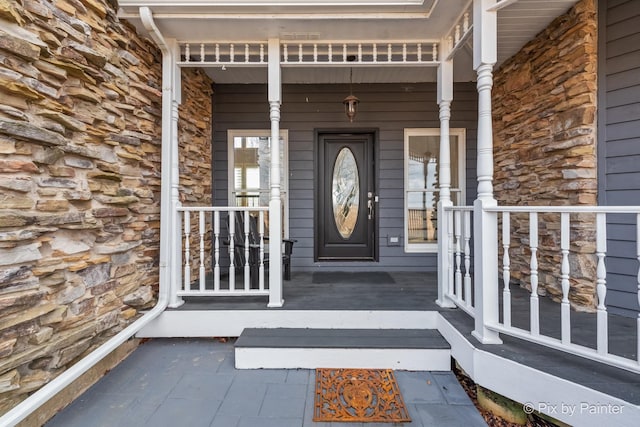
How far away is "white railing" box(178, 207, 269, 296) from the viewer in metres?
2.72

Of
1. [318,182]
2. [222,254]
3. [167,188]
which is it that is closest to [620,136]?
[318,182]

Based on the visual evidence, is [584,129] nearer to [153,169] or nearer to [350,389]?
[350,389]

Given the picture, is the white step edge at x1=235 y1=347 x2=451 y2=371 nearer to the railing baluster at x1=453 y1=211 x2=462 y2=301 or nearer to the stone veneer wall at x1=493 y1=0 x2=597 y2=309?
the railing baluster at x1=453 y1=211 x2=462 y2=301

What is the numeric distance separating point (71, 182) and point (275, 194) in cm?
138

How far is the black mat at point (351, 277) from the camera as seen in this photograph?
3529 mm

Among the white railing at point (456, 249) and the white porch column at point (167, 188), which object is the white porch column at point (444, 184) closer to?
the white railing at point (456, 249)

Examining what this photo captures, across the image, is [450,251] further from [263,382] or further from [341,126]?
[341,126]

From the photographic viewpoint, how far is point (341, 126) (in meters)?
4.15

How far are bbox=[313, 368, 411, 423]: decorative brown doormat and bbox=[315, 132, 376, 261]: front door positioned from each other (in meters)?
2.16

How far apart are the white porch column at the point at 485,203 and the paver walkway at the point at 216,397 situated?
1.66 feet

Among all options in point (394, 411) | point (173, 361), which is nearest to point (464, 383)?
point (394, 411)

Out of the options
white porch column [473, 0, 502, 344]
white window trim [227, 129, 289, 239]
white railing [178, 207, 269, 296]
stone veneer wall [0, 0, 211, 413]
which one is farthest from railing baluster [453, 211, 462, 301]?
stone veneer wall [0, 0, 211, 413]

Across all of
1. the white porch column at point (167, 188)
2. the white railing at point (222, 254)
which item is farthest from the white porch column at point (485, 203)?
the white porch column at point (167, 188)

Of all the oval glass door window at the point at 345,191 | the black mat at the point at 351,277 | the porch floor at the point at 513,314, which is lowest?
the porch floor at the point at 513,314
